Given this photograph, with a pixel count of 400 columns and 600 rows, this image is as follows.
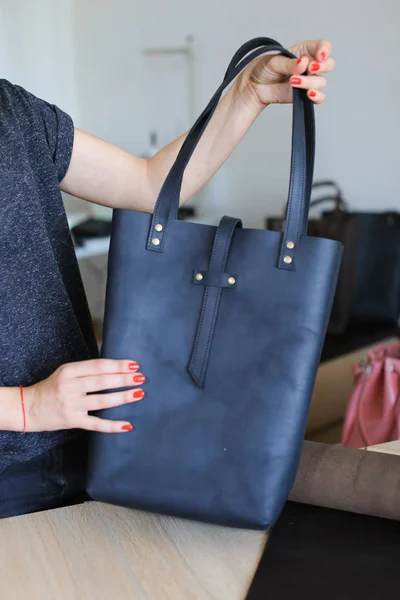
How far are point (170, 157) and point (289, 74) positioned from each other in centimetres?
22

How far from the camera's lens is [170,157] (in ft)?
3.42

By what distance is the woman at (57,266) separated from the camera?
0.81m

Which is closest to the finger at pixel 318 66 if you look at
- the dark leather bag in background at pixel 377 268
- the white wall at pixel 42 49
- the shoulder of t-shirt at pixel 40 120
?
the shoulder of t-shirt at pixel 40 120

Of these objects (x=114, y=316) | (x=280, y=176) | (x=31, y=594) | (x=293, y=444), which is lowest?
(x=31, y=594)

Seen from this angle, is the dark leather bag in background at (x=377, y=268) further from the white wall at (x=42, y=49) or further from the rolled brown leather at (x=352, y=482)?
the rolled brown leather at (x=352, y=482)

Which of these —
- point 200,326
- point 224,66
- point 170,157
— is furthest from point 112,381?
point 224,66

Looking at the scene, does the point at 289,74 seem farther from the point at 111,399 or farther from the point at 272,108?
the point at 272,108

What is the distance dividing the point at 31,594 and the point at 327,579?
30cm

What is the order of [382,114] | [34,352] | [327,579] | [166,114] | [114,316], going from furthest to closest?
[166,114] < [382,114] < [34,352] < [114,316] < [327,579]

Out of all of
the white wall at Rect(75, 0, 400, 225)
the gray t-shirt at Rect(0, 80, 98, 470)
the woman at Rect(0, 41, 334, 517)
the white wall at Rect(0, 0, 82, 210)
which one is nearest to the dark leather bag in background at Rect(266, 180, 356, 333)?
the white wall at Rect(75, 0, 400, 225)

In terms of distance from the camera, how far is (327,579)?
700 millimetres

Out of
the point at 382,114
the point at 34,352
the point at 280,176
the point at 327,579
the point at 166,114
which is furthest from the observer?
the point at 166,114

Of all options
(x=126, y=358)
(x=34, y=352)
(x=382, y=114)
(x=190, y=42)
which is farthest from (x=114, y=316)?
(x=190, y=42)

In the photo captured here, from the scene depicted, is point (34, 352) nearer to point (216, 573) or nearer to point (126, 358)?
point (126, 358)
